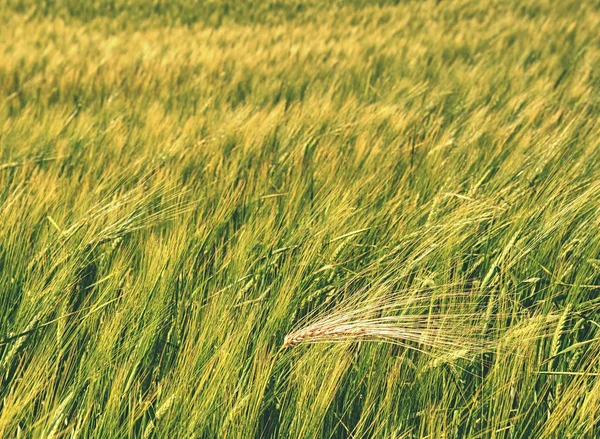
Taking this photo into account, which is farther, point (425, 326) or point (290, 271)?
point (290, 271)

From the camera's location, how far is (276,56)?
3.79 metres

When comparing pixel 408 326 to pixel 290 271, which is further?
pixel 290 271

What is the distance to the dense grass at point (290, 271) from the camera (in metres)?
0.85

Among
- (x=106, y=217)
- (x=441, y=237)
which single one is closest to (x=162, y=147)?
(x=106, y=217)

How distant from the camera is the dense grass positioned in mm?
851

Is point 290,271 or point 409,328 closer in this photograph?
point 409,328

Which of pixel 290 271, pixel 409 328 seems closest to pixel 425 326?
pixel 409 328

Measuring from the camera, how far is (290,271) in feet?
3.74

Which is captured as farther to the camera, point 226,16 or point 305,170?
point 226,16

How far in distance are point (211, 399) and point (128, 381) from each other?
0.14 meters

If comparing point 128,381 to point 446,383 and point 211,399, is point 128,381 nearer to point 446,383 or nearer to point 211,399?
point 211,399

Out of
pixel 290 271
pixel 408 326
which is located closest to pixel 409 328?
pixel 408 326

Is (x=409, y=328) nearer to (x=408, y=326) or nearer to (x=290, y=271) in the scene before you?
(x=408, y=326)

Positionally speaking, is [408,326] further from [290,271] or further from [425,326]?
[290,271]
